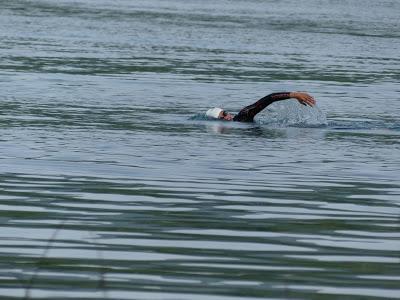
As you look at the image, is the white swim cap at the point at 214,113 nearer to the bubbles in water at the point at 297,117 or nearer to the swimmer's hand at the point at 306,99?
the bubbles in water at the point at 297,117

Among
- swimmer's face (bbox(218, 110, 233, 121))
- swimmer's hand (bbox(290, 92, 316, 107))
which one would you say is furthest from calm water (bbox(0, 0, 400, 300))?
swimmer's hand (bbox(290, 92, 316, 107))

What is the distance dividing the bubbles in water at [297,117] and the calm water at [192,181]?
4 cm

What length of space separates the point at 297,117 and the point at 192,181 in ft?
31.5

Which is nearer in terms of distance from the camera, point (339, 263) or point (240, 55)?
point (339, 263)

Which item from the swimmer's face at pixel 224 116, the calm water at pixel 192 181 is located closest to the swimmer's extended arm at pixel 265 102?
the swimmer's face at pixel 224 116

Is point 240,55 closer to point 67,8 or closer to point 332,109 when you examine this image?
point 332,109

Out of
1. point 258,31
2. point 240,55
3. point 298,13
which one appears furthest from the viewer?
point 298,13

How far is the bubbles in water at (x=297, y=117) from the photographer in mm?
23750

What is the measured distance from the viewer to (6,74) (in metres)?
33.4

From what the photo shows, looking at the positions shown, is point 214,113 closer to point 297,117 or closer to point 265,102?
point 265,102

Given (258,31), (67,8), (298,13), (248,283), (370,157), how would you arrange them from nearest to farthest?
(248,283), (370,157), (258,31), (67,8), (298,13)

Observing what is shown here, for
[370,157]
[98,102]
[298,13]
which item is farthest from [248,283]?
[298,13]

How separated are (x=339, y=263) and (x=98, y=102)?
17.0 m

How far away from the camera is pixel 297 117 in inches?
974
